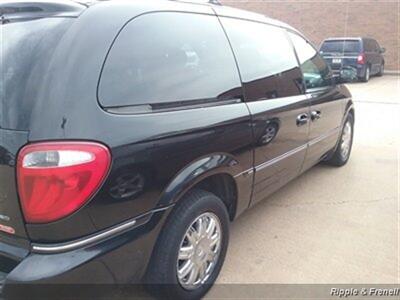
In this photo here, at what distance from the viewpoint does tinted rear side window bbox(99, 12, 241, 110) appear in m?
1.96

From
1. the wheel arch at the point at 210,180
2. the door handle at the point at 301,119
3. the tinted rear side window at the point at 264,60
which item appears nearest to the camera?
the wheel arch at the point at 210,180

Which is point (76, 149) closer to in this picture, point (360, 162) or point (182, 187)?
point (182, 187)

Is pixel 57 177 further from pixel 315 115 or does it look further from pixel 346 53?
pixel 346 53

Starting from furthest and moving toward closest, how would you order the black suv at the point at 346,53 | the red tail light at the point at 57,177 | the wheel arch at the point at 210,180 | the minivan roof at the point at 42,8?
the black suv at the point at 346,53 → the wheel arch at the point at 210,180 → the minivan roof at the point at 42,8 → the red tail light at the point at 57,177

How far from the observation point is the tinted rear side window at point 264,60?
285cm

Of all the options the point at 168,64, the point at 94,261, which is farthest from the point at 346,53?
the point at 94,261

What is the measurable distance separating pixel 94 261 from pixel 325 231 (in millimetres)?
2243

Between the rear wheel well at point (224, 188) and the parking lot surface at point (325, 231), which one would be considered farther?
the parking lot surface at point (325, 231)

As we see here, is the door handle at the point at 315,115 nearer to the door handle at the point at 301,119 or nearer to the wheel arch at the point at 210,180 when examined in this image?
the door handle at the point at 301,119

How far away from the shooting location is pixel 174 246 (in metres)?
2.20

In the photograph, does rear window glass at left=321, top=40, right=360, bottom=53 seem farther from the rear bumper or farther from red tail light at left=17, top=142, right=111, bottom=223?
red tail light at left=17, top=142, right=111, bottom=223

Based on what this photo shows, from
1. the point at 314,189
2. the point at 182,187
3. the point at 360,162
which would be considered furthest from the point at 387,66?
the point at 182,187

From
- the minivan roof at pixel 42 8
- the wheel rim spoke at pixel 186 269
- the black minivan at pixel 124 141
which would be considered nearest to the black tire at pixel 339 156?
the black minivan at pixel 124 141

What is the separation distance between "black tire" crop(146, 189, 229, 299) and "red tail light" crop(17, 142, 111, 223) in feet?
1.92
